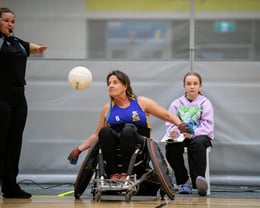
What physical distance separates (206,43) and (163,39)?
45 cm

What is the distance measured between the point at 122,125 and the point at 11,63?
0.98 meters

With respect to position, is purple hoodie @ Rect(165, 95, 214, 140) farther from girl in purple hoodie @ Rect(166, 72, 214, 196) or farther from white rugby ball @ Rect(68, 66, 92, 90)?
white rugby ball @ Rect(68, 66, 92, 90)

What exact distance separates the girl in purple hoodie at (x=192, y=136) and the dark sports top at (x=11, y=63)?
150cm

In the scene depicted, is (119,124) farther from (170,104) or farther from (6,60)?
(170,104)

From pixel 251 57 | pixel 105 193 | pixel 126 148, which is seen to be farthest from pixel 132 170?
→ pixel 251 57

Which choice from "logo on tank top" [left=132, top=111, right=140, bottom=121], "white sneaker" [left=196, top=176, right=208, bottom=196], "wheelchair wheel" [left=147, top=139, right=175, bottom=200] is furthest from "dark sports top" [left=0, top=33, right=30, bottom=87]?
"white sneaker" [left=196, top=176, right=208, bottom=196]

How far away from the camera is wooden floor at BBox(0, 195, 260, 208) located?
14.4ft

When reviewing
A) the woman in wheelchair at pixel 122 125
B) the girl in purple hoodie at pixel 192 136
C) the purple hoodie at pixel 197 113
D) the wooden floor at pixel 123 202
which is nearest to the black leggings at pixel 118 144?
the woman in wheelchair at pixel 122 125

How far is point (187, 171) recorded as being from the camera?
5805 millimetres

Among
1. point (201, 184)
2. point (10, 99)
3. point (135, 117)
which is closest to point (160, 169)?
point (135, 117)

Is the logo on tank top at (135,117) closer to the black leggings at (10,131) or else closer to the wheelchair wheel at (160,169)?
the wheelchair wheel at (160,169)

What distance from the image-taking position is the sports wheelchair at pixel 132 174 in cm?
453

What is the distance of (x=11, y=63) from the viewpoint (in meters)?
4.82

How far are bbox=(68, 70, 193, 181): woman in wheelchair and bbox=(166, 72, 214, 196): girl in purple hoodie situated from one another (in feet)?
2.03
